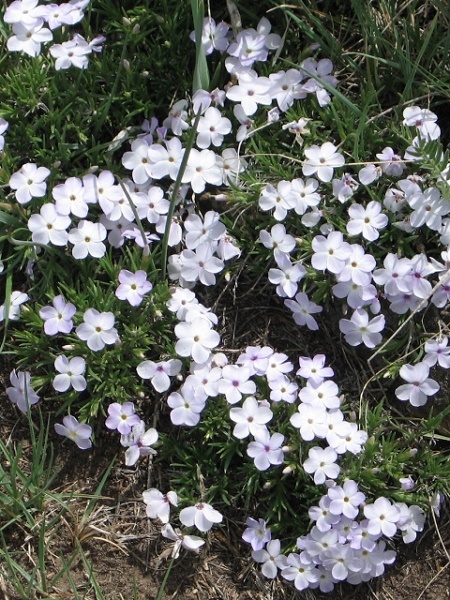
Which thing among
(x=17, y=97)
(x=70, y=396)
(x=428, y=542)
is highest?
(x=17, y=97)

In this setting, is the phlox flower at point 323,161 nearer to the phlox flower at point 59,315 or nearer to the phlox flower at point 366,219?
the phlox flower at point 366,219

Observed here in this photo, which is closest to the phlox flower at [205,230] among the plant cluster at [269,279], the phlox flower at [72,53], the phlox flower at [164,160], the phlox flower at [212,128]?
the plant cluster at [269,279]

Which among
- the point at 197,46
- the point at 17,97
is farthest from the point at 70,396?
the point at 197,46

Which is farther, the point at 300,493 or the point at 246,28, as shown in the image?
the point at 246,28

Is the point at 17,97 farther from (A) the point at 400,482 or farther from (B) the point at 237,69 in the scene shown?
(A) the point at 400,482

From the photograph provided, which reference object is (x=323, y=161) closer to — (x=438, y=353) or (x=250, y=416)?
(x=438, y=353)

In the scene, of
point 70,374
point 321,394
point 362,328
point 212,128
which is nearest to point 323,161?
point 212,128
